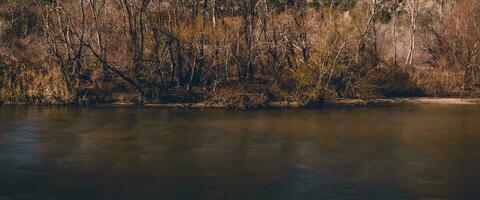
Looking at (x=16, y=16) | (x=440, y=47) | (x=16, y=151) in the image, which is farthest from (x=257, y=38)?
(x=16, y=16)

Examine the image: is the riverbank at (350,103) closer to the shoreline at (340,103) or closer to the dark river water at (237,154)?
the shoreline at (340,103)

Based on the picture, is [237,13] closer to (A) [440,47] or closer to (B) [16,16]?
(A) [440,47]

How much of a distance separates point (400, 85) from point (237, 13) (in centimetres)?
1237

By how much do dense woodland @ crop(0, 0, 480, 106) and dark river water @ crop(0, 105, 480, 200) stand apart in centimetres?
253

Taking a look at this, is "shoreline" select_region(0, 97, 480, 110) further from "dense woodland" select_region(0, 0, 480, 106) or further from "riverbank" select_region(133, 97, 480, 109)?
"dense woodland" select_region(0, 0, 480, 106)

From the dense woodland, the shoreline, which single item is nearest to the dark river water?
the shoreline

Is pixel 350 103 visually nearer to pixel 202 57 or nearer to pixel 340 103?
pixel 340 103

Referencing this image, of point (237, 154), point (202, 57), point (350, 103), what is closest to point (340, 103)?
point (350, 103)

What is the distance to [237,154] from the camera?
2202cm

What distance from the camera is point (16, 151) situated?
878 inches

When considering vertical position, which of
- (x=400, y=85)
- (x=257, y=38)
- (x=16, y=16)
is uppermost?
(x=16, y=16)

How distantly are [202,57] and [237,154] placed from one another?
51.8 feet

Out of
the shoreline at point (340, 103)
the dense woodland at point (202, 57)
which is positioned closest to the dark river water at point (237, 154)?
the shoreline at point (340, 103)

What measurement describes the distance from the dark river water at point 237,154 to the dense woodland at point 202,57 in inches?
99.4
